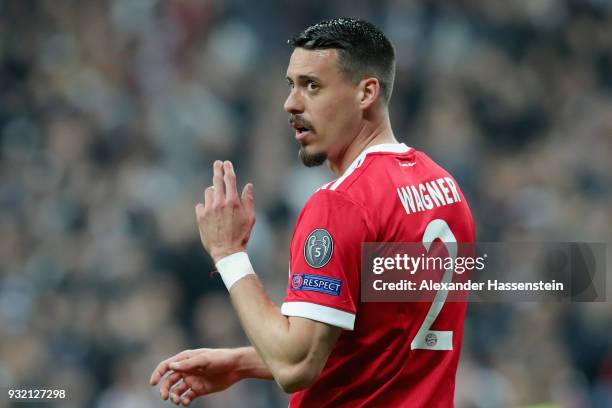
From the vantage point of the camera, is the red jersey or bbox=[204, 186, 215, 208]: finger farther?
bbox=[204, 186, 215, 208]: finger

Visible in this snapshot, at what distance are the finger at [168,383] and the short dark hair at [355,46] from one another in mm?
1079

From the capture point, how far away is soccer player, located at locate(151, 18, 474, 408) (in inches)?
102

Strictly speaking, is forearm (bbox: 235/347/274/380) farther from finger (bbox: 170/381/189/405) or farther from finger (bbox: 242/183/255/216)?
finger (bbox: 242/183/255/216)

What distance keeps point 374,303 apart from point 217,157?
5608 mm

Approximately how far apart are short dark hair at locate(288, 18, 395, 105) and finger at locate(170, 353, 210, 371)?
3.22 feet

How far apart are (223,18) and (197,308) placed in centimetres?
331

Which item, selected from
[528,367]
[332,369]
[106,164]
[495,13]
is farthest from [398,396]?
[495,13]

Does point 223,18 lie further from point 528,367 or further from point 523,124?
point 528,367

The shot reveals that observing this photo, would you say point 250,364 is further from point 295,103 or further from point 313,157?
point 295,103

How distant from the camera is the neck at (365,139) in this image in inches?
117

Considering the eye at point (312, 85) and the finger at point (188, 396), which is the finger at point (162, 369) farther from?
A: the eye at point (312, 85)

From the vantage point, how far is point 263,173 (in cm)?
793

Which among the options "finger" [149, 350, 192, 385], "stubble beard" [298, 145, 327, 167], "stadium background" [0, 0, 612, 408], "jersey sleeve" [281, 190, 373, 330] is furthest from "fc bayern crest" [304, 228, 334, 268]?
"stadium background" [0, 0, 612, 408]

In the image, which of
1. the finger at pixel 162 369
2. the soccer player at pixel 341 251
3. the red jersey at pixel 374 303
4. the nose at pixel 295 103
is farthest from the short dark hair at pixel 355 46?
the finger at pixel 162 369
